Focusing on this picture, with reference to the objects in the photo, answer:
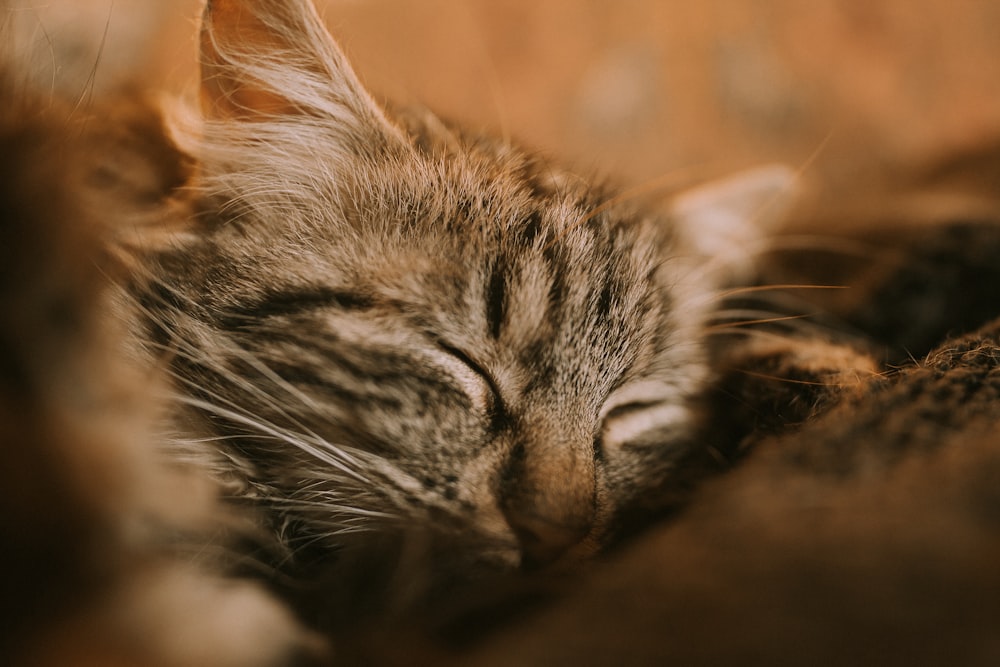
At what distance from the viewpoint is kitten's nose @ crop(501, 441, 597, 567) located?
22.4 inches

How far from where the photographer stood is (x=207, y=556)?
1.69ft

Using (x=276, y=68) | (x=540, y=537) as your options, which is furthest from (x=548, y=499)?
(x=276, y=68)

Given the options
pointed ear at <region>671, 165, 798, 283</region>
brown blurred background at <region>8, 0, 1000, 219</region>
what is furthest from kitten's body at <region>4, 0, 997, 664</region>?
brown blurred background at <region>8, 0, 1000, 219</region>

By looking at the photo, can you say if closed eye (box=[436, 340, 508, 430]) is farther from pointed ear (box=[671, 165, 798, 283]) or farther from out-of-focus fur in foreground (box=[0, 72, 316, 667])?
pointed ear (box=[671, 165, 798, 283])

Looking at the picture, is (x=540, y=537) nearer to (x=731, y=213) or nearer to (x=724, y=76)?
(x=731, y=213)

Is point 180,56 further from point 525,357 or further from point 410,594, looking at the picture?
point 410,594

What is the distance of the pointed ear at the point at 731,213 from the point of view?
3.41 ft

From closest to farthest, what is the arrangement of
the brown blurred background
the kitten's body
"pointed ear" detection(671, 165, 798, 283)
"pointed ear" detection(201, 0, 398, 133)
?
the kitten's body
"pointed ear" detection(201, 0, 398, 133)
"pointed ear" detection(671, 165, 798, 283)
the brown blurred background

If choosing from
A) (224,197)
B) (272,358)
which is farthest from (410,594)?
(224,197)

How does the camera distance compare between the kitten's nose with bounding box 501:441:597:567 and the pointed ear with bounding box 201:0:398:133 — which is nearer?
the kitten's nose with bounding box 501:441:597:567

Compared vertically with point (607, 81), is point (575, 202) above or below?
below

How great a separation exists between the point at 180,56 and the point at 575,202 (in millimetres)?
495

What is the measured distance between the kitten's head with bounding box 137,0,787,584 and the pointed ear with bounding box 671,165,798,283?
25 cm

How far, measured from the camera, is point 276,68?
726 millimetres
